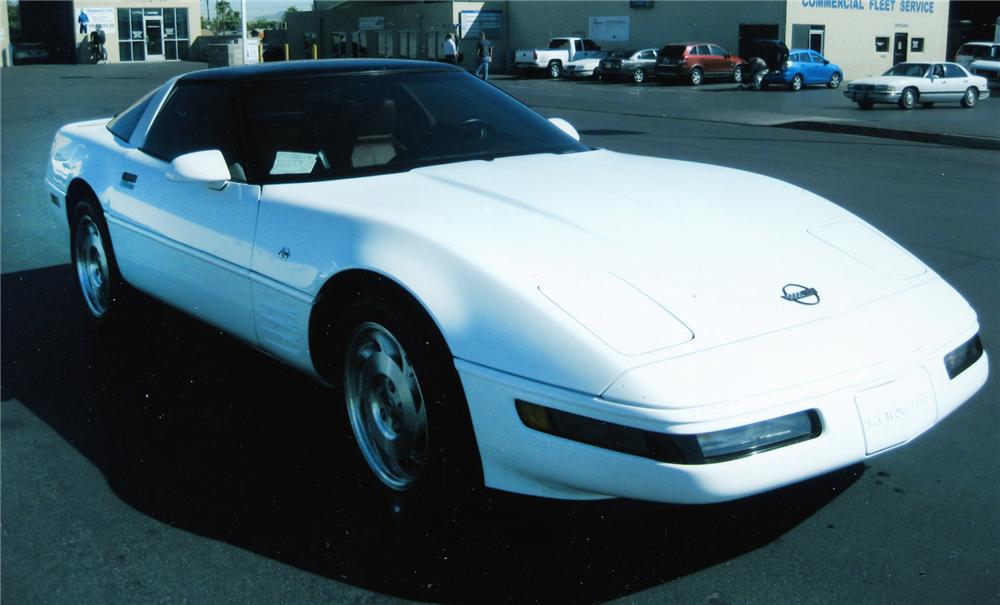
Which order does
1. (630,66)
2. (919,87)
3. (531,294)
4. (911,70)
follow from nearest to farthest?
(531,294), (919,87), (911,70), (630,66)

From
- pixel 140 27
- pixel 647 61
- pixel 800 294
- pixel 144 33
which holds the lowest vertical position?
pixel 800 294

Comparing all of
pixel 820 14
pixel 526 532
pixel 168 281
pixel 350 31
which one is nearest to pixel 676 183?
pixel 526 532

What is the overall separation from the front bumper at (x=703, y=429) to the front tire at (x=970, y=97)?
24092 millimetres

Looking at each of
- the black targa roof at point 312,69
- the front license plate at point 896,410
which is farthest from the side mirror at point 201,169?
the front license plate at point 896,410

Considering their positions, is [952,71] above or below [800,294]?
above

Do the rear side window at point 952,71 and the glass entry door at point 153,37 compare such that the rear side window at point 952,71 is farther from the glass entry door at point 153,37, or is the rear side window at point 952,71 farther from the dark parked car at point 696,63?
the glass entry door at point 153,37

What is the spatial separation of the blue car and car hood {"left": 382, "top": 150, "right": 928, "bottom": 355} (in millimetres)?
29980

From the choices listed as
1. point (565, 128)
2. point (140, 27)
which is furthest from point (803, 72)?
point (140, 27)

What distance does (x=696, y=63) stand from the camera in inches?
1389

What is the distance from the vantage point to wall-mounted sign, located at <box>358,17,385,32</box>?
53.3m

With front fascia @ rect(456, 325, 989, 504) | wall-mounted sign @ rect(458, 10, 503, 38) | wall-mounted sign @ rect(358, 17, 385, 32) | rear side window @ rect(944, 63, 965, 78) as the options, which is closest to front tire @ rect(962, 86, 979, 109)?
rear side window @ rect(944, 63, 965, 78)

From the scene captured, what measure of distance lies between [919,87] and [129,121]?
870 inches

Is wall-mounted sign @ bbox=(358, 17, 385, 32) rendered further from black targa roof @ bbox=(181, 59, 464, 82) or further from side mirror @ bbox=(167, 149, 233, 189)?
side mirror @ bbox=(167, 149, 233, 189)

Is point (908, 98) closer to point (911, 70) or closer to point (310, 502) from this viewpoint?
point (911, 70)
